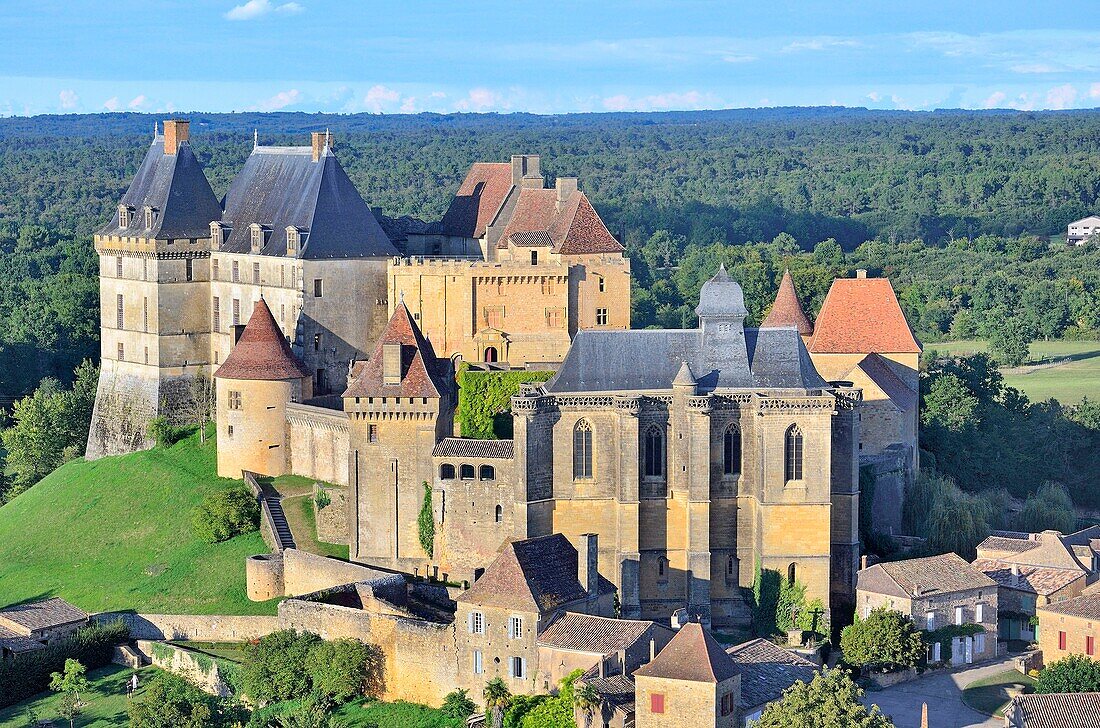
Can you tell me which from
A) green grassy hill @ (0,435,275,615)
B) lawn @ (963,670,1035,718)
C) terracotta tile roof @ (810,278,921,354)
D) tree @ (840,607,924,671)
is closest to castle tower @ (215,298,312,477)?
green grassy hill @ (0,435,275,615)

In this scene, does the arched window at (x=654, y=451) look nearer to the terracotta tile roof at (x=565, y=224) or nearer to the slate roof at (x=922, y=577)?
the slate roof at (x=922, y=577)

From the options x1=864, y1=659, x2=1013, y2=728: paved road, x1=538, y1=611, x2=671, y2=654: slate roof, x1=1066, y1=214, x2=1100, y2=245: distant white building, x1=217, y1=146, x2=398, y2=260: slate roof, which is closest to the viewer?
x1=538, y1=611, x2=671, y2=654: slate roof

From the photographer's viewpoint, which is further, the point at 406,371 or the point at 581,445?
the point at 406,371

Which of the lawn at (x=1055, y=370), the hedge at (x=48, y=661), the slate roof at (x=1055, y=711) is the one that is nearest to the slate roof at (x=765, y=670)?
the slate roof at (x=1055, y=711)

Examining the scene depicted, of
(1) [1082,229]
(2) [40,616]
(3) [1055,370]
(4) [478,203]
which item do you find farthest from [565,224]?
(1) [1082,229]

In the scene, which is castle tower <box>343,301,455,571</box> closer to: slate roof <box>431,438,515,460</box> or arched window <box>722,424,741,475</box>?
slate roof <box>431,438,515,460</box>

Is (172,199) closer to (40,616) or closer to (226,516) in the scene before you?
(226,516)
